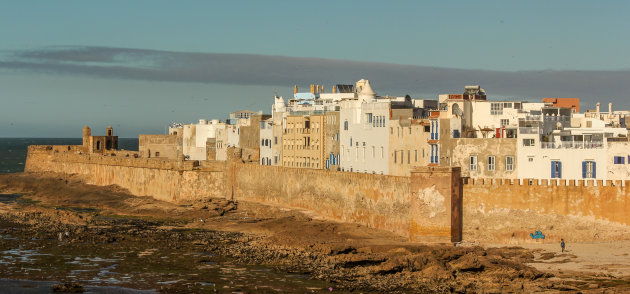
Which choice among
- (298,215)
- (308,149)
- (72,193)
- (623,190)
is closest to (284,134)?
(308,149)

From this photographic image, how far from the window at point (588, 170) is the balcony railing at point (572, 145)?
0.86 meters

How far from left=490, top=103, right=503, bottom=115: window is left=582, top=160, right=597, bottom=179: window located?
10083 millimetres

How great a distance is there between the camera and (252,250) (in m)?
48.5

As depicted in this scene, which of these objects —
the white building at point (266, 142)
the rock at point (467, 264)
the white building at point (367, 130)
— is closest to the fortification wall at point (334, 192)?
the white building at point (367, 130)

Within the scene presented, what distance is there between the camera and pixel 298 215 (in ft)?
195

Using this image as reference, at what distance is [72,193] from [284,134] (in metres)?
21.2

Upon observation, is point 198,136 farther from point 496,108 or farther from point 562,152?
point 562,152

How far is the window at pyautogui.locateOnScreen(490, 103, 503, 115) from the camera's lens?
57.0 metres

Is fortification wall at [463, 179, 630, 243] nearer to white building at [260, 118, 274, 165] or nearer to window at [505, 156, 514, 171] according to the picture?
window at [505, 156, 514, 171]

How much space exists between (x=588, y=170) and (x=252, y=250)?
1839 cm

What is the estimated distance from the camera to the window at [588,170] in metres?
47.4

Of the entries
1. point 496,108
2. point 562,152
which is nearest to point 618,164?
point 562,152

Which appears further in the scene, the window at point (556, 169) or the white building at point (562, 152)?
the window at point (556, 169)

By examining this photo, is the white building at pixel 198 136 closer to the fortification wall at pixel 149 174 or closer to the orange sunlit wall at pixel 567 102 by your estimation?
the fortification wall at pixel 149 174
